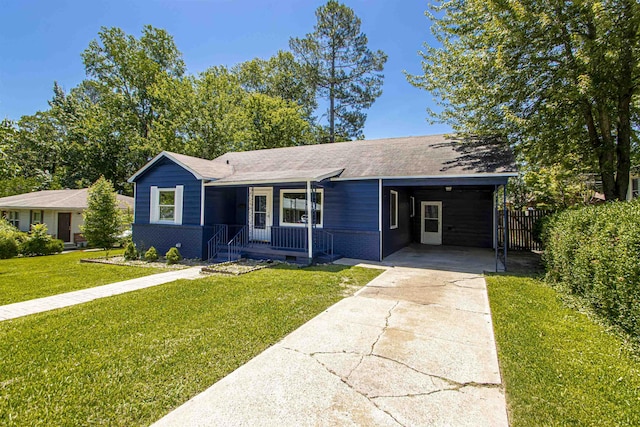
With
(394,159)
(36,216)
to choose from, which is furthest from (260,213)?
(36,216)

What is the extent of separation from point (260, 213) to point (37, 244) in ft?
35.8

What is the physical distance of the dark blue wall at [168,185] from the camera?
36.9 ft

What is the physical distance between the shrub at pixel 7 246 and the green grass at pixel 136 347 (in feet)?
38.0

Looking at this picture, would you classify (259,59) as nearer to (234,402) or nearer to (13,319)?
(13,319)

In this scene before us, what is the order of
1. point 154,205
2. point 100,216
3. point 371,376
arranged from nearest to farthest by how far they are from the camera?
point 371,376
point 154,205
point 100,216

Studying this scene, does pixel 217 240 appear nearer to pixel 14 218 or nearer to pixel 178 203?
pixel 178 203

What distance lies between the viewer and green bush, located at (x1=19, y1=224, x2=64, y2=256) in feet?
45.7

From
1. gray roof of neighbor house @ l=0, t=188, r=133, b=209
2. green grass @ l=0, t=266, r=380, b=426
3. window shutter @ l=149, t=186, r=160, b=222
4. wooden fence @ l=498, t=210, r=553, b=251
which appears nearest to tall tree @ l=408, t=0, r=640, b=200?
wooden fence @ l=498, t=210, r=553, b=251

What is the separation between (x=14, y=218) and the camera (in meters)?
18.2

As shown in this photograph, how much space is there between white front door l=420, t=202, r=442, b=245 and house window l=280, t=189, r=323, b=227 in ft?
20.4

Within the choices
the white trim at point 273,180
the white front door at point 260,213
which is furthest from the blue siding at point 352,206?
the white front door at point 260,213

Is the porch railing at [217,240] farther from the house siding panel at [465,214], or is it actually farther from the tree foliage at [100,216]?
the house siding panel at [465,214]

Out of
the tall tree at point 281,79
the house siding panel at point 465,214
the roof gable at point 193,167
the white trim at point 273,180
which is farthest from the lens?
the tall tree at point 281,79

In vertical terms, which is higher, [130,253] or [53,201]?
[53,201]
